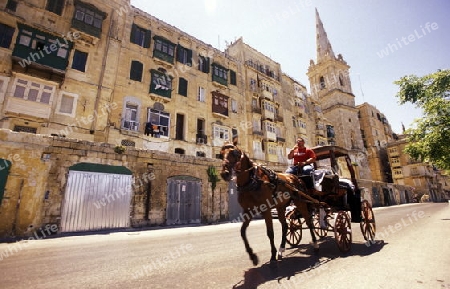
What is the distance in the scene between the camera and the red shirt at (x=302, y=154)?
5891mm

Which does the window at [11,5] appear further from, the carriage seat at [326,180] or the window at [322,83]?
the window at [322,83]

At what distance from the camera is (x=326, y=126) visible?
138ft

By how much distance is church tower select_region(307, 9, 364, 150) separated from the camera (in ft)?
147

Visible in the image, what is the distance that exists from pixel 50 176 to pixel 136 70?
1392 cm

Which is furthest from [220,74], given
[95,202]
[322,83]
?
[322,83]

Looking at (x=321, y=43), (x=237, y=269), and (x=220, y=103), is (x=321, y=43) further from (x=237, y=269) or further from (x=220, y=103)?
(x=237, y=269)

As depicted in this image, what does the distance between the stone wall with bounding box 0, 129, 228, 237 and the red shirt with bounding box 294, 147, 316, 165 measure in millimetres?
10306

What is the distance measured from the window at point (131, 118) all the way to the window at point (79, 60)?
4.65 meters

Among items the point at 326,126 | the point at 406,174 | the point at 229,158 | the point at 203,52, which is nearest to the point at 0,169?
the point at 229,158

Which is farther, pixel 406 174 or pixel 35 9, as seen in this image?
pixel 406 174

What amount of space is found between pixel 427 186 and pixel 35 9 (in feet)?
237

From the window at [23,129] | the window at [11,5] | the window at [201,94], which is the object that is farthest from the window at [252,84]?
the window at [11,5]

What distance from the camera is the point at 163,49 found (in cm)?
2347

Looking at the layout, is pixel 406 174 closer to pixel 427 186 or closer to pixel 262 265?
pixel 427 186
